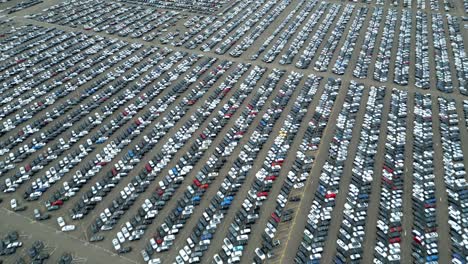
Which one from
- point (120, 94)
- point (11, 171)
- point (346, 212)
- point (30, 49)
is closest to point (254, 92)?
point (120, 94)

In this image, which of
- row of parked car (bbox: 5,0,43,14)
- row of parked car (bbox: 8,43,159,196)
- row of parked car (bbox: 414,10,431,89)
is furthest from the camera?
row of parked car (bbox: 5,0,43,14)

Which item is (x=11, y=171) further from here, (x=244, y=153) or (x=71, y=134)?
(x=244, y=153)

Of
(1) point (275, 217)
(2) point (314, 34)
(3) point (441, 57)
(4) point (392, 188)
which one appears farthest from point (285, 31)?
(1) point (275, 217)

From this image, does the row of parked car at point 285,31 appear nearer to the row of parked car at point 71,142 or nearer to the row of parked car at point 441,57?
the row of parked car at point 71,142

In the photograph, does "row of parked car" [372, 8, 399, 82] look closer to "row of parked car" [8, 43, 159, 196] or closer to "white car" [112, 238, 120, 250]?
"row of parked car" [8, 43, 159, 196]

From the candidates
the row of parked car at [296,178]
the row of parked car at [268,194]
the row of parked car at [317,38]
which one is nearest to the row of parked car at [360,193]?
the row of parked car at [296,178]

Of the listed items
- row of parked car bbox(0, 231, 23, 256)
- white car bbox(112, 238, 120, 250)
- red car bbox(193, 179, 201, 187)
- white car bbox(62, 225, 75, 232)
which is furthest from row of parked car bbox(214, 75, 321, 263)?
row of parked car bbox(0, 231, 23, 256)

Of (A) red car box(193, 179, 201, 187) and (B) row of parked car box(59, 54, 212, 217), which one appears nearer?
(B) row of parked car box(59, 54, 212, 217)
